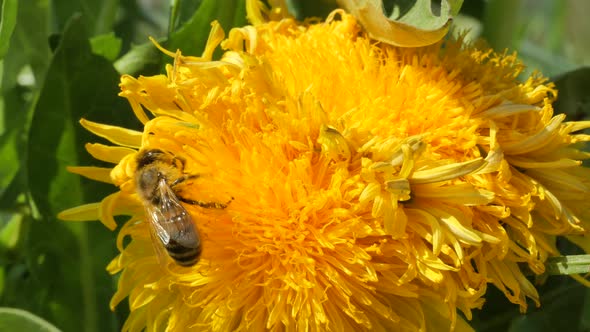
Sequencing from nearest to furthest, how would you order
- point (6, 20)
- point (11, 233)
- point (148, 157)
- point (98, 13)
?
1. point (148, 157)
2. point (6, 20)
3. point (11, 233)
4. point (98, 13)

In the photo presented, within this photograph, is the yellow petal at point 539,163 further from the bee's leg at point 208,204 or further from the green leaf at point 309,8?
the green leaf at point 309,8

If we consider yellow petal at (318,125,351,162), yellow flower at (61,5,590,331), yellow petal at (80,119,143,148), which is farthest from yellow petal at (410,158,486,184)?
yellow petal at (80,119,143,148)

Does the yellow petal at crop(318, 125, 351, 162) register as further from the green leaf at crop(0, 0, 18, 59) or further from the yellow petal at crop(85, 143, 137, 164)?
the green leaf at crop(0, 0, 18, 59)

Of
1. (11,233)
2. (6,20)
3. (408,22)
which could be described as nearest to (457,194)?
(408,22)

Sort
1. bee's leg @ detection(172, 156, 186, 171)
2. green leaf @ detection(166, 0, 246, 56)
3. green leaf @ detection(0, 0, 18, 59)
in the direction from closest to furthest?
bee's leg @ detection(172, 156, 186, 171) → green leaf @ detection(0, 0, 18, 59) → green leaf @ detection(166, 0, 246, 56)

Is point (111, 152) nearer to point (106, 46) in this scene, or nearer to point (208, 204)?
point (208, 204)

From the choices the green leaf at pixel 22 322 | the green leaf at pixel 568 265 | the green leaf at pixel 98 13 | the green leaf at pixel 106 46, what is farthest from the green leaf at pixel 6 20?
the green leaf at pixel 568 265
